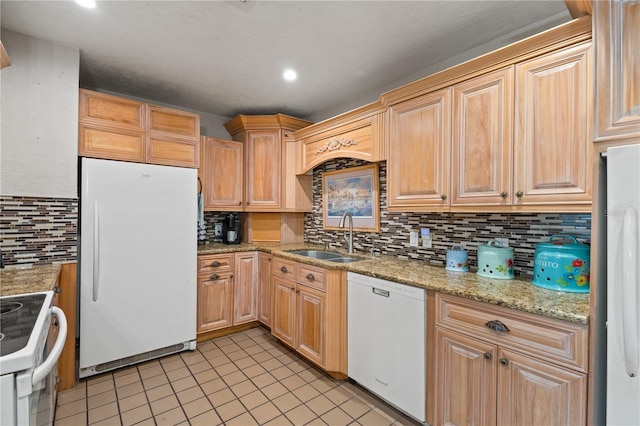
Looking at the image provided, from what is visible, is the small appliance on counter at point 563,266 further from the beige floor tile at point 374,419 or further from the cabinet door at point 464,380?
the beige floor tile at point 374,419

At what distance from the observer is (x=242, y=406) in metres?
1.98

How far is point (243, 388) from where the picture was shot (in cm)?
218

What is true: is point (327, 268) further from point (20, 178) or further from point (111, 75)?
point (111, 75)

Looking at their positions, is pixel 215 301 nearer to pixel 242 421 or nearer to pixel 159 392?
pixel 159 392

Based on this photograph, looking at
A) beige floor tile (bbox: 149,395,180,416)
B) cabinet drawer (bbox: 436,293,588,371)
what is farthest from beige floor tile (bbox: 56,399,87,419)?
cabinet drawer (bbox: 436,293,588,371)

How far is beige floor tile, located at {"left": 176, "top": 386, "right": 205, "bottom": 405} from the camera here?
2.04 metres

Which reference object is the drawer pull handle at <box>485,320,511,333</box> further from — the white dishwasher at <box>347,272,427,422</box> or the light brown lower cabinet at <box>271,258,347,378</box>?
the light brown lower cabinet at <box>271,258,347,378</box>

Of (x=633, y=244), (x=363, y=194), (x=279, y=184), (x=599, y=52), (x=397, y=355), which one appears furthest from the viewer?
(x=279, y=184)

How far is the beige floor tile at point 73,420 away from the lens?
180 cm

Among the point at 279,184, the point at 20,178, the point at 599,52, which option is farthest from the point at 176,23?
the point at 599,52

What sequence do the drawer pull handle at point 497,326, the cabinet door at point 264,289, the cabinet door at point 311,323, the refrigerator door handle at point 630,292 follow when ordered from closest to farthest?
the refrigerator door handle at point 630,292, the drawer pull handle at point 497,326, the cabinet door at point 311,323, the cabinet door at point 264,289

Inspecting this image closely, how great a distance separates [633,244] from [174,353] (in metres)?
3.13

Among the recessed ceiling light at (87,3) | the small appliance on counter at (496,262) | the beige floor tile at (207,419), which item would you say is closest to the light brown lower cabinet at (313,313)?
the beige floor tile at (207,419)

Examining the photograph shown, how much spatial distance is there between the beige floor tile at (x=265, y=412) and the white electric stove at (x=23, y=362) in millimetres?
1063
